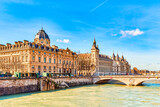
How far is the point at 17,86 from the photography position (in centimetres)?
3938

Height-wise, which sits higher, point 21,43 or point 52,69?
point 21,43

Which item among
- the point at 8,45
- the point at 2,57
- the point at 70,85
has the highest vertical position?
the point at 8,45

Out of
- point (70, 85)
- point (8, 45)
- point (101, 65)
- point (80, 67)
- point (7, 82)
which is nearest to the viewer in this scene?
point (7, 82)

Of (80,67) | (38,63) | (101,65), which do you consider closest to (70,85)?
(38,63)

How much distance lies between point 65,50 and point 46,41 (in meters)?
9.27

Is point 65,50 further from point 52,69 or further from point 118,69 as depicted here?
point 118,69

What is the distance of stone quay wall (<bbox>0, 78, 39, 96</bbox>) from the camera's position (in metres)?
36.5

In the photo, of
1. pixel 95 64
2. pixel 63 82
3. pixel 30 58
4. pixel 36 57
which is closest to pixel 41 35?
pixel 36 57

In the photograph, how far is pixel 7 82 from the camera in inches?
1470

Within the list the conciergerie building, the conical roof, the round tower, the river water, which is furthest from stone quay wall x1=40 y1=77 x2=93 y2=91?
the conical roof

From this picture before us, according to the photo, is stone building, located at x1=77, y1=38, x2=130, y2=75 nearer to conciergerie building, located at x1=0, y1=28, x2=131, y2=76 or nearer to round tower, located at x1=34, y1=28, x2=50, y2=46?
conciergerie building, located at x1=0, y1=28, x2=131, y2=76

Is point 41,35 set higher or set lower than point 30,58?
higher

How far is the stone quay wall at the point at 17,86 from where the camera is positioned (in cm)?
3653

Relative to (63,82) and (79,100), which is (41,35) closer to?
(63,82)
